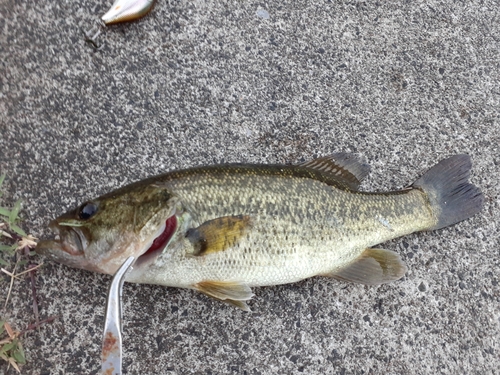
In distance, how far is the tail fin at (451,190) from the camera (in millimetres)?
2602

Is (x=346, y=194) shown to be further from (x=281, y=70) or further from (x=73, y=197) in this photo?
(x=73, y=197)

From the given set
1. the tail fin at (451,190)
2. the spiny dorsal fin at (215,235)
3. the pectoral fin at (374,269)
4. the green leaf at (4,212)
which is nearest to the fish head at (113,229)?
the spiny dorsal fin at (215,235)

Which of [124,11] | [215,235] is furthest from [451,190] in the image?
[124,11]

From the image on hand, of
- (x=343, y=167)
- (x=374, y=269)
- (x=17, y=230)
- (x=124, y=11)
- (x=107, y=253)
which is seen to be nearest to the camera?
(x=107, y=253)

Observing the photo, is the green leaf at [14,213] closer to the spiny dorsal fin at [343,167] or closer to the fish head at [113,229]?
the fish head at [113,229]

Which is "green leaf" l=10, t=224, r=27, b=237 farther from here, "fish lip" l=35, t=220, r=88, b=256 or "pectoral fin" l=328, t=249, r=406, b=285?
"pectoral fin" l=328, t=249, r=406, b=285

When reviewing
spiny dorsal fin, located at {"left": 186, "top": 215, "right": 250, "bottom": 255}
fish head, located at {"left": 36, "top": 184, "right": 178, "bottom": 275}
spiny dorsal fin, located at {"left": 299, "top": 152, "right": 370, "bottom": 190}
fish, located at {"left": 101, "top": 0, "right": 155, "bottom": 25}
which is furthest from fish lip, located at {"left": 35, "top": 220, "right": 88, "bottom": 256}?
fish, located at {"left": 101, "top": 0, "right": 155, "bottom": 25}

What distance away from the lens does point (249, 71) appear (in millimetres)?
2879

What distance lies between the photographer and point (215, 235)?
2100 millimetres

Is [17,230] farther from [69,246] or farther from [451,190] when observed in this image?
[451,190]

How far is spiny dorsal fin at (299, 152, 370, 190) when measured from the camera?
98.4 inches

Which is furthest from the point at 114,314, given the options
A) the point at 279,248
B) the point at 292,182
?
the point at 292,182

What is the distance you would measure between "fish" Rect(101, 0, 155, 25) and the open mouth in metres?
1.42

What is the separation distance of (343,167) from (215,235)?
0.90 metres
